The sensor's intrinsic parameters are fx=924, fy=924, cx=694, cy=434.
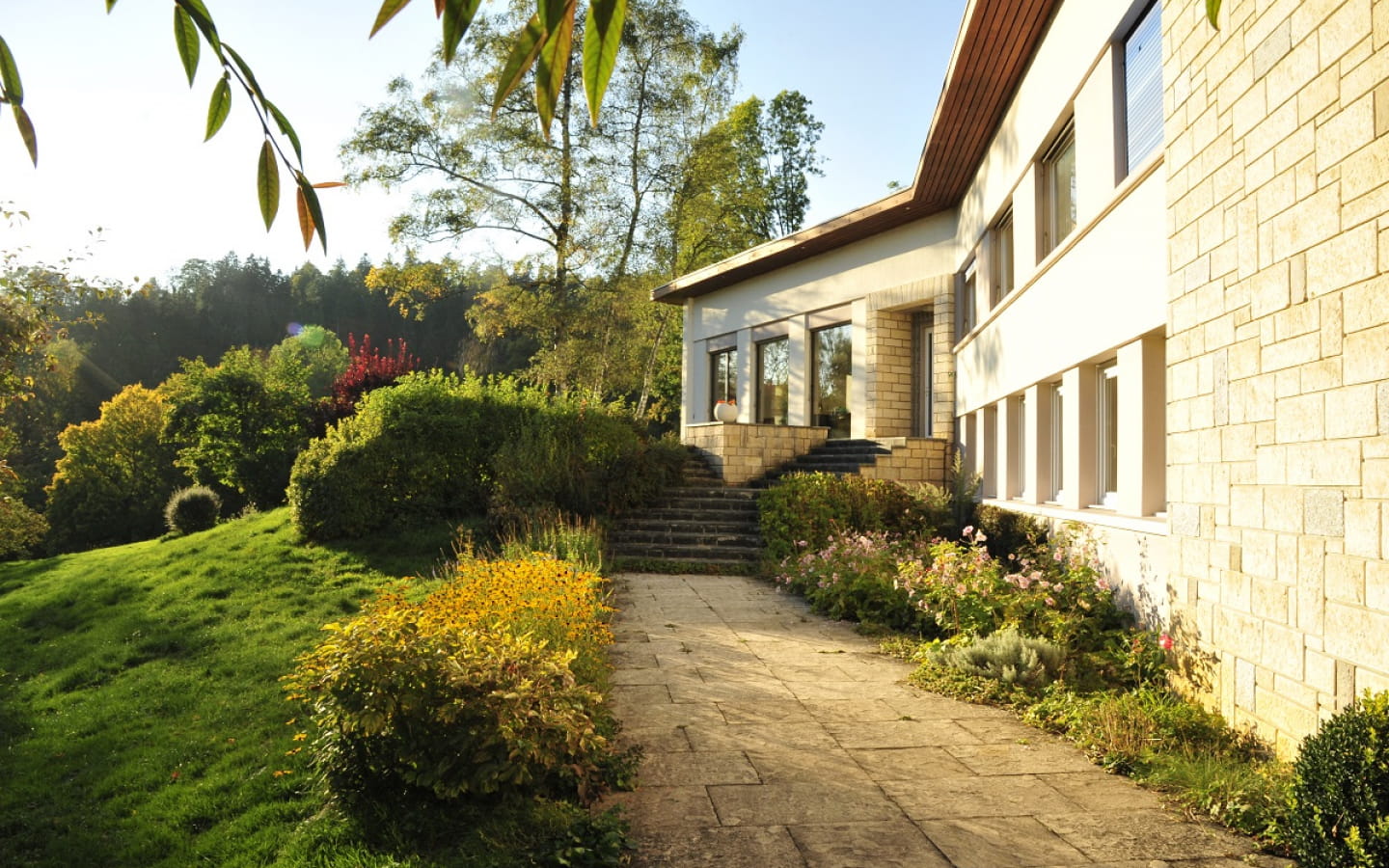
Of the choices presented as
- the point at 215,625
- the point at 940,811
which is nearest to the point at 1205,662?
the point at 940,811

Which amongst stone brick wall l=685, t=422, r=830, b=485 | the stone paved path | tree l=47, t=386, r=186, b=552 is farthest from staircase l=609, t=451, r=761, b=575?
tree l=47, t=386, r=186, b=552

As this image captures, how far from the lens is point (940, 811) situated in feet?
11.9

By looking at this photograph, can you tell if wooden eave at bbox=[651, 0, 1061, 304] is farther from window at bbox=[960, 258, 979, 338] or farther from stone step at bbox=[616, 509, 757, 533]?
stone step at bbox=[616, 509, 757, 533]

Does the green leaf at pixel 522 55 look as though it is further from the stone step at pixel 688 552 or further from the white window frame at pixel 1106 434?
the stone step at pixel 688 552

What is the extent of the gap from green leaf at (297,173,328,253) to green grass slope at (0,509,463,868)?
274cm

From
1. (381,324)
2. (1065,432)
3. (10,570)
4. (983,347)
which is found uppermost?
(381,324)

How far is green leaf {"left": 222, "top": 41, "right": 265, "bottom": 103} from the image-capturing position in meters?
1.21

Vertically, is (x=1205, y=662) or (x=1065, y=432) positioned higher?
(x=1065, y=432)

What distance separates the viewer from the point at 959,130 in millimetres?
11734

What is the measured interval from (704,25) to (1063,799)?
76.5ft

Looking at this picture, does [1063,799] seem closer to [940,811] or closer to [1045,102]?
[940,811]

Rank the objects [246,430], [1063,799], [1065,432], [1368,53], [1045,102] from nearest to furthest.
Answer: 1. [1368,53]
2. [1063,799]
3. [1065,432]
4. [1045,102]
5. [246,430]

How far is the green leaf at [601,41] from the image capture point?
840mm

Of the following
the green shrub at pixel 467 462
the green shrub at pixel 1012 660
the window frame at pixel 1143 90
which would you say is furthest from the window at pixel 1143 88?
the green shrub at pixel 467 462
